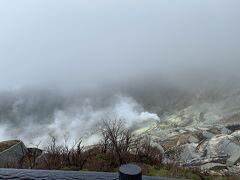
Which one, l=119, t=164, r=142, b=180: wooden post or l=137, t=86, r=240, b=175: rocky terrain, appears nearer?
l=119, t=164, r=142, b=180: wooden post

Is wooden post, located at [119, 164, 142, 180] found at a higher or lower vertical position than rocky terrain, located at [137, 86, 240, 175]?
lower

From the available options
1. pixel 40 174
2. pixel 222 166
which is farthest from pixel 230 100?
pixel 40 174

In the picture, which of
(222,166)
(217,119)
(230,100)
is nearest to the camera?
(222,166)

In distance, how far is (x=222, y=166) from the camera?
50.5 feet

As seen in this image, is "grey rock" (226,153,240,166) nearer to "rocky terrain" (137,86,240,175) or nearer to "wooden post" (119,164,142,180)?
"rocky terrain" (137,86,240,175)

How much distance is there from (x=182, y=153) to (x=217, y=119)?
2295 centimetres

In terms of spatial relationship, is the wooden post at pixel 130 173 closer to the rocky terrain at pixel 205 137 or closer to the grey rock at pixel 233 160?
the rocky terrain at pixel 205 137

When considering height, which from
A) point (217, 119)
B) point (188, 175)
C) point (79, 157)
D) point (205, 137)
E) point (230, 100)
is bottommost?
point (188, 175)

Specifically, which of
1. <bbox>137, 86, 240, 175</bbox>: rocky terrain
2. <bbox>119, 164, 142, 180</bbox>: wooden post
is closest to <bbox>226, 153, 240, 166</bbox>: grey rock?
<bbox>137, 86, 240, 175</bbox>: rocky terrain

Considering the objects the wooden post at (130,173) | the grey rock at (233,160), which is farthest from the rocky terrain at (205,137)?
the wooden post at (130,173)

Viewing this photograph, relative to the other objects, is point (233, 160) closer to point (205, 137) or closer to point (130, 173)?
point (205, 137)

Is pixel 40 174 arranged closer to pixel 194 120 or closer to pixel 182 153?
pixel 182 153

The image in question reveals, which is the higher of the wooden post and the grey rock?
the grey rock

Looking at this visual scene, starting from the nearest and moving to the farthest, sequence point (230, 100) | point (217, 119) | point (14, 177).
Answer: point (14, 177) < point (217, 119) < point (230, 100)
